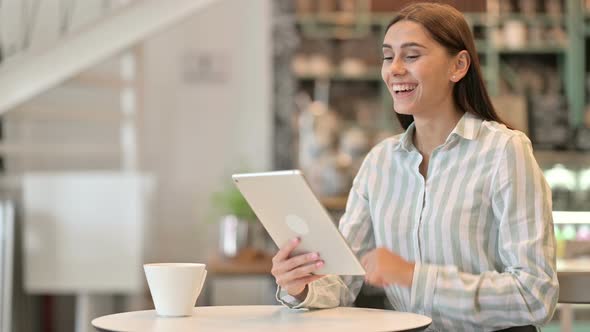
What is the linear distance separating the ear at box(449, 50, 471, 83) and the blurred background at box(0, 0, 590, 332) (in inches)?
119

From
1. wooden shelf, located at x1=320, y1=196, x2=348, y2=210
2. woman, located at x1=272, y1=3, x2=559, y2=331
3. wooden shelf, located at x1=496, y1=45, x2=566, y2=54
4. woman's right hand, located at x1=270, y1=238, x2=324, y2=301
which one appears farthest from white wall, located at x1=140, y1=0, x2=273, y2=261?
woman's right hand, located at x1=270, y1=238, x2=324, y2=301

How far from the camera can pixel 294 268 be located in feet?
5.76

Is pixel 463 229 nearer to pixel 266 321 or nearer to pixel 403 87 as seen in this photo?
pixel 403 87

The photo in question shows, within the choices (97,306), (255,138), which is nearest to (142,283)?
(97,306)

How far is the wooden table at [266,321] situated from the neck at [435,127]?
15.2 inches

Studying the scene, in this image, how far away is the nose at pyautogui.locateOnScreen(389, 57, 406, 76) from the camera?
75.5 inches

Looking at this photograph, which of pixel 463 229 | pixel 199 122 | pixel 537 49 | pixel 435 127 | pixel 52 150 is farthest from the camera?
pixel 537 49

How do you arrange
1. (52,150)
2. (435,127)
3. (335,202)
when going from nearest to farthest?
(435,127), (52,150), (335,202)

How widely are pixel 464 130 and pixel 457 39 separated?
0.17 metres

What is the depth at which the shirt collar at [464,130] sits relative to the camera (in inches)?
75.5

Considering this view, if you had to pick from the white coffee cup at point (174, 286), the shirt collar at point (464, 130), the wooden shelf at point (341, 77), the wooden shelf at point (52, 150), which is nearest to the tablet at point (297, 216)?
the white coffee cup at point (174, 286)

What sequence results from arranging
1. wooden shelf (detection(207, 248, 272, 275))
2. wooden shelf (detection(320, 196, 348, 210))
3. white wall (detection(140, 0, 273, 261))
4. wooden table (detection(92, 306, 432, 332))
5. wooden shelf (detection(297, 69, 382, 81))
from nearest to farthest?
1. wooden table (detection(92, 306, 432, 332))
2. wooden shelf (detection(207, 248, 272, 275))
3. wooden shelf (detection(320, 196, 348, 210))
4. white wall (detection(140, 0, 273, 261))
5. wooden shelf (detection(297, 69, 382, 81))

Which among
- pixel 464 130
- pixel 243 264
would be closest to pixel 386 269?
pixel 464 130

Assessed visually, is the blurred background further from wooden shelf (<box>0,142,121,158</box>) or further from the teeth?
the teeth
